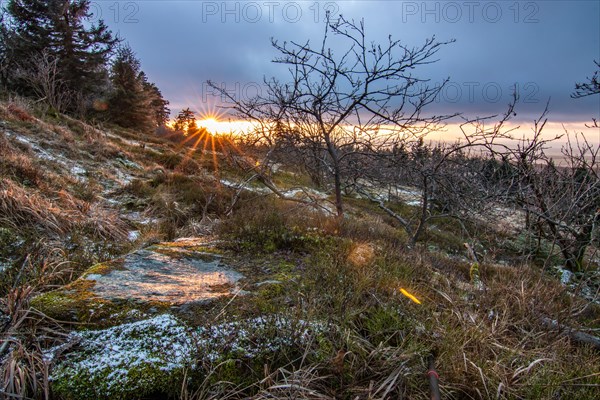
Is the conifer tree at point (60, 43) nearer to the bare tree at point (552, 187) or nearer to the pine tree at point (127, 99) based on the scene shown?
the pine tree at point (127, 99)

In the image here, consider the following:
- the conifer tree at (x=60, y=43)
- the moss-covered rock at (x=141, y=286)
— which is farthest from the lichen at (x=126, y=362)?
the conifer tree at (x=60, y=43)

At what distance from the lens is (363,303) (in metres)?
2.30

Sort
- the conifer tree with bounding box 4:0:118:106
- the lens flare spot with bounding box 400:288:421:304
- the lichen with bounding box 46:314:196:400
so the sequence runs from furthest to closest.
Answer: the conifer tree with bounding box 4:0:118:106 < the lens flare spot with bounding box 400:288:421:304 < the lichen with bounding box 46:314:196:400

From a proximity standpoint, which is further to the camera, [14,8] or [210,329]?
[14,8]

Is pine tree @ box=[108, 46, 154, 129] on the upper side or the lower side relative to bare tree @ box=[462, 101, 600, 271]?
upper

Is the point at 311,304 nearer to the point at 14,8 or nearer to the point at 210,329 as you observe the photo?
the point at 210,329

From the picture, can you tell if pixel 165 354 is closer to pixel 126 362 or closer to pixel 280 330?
pixel 126 362

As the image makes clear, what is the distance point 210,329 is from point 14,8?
29.0 meters

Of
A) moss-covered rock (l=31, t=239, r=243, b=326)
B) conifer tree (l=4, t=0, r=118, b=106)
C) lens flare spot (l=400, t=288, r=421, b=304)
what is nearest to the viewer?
moss-covered rock (l=31, t=239, r=243, b=326)

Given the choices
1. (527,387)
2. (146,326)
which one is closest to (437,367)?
(527,387)

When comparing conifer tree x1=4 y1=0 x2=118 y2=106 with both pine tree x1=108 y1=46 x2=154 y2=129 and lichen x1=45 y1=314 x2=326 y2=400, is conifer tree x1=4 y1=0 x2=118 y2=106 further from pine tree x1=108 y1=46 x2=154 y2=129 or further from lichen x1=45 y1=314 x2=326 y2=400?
lichen x1=45 y1=314 x2=326 y2=400

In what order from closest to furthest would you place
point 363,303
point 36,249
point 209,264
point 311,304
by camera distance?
point 311,304 → point 363,303 → point 209,264 → point 36,249

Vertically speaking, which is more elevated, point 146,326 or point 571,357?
point 146,326

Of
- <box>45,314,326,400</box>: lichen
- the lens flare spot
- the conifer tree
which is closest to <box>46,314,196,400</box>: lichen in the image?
<box>45,314,326,400</box>: lichen
